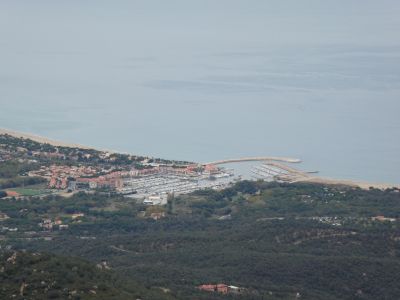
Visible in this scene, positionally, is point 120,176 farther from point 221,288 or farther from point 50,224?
point 221,288

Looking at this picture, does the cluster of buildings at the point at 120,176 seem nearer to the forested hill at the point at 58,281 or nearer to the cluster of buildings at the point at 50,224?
the cluster of buildings at the point at 50,224

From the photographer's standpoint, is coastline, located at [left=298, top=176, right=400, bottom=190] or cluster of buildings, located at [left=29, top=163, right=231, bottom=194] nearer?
cluster of buildings, located at [left=29, top=163, right=231, bottom=194]

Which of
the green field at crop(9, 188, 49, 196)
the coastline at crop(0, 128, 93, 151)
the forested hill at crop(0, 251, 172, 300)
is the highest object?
the coastline at crop(0, 128, 93, 151)

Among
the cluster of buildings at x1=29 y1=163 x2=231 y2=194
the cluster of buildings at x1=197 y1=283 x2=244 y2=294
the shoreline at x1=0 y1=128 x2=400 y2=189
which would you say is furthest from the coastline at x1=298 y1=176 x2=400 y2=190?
the cluster of buildings at x1=197 y1=283 x2=244 y2=294

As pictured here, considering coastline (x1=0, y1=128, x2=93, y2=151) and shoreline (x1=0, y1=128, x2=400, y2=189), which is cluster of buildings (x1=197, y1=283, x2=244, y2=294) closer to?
shoreline (x1=0, y1=128, x2=400, y2=189)

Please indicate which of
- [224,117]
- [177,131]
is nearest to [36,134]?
[177,131]

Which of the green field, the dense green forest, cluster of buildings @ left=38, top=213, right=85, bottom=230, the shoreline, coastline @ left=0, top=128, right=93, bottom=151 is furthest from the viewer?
coastline @ left=0, top=128, right=93, bottom=151

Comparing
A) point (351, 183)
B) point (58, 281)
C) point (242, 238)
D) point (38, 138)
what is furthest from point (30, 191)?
point (58, 281)
